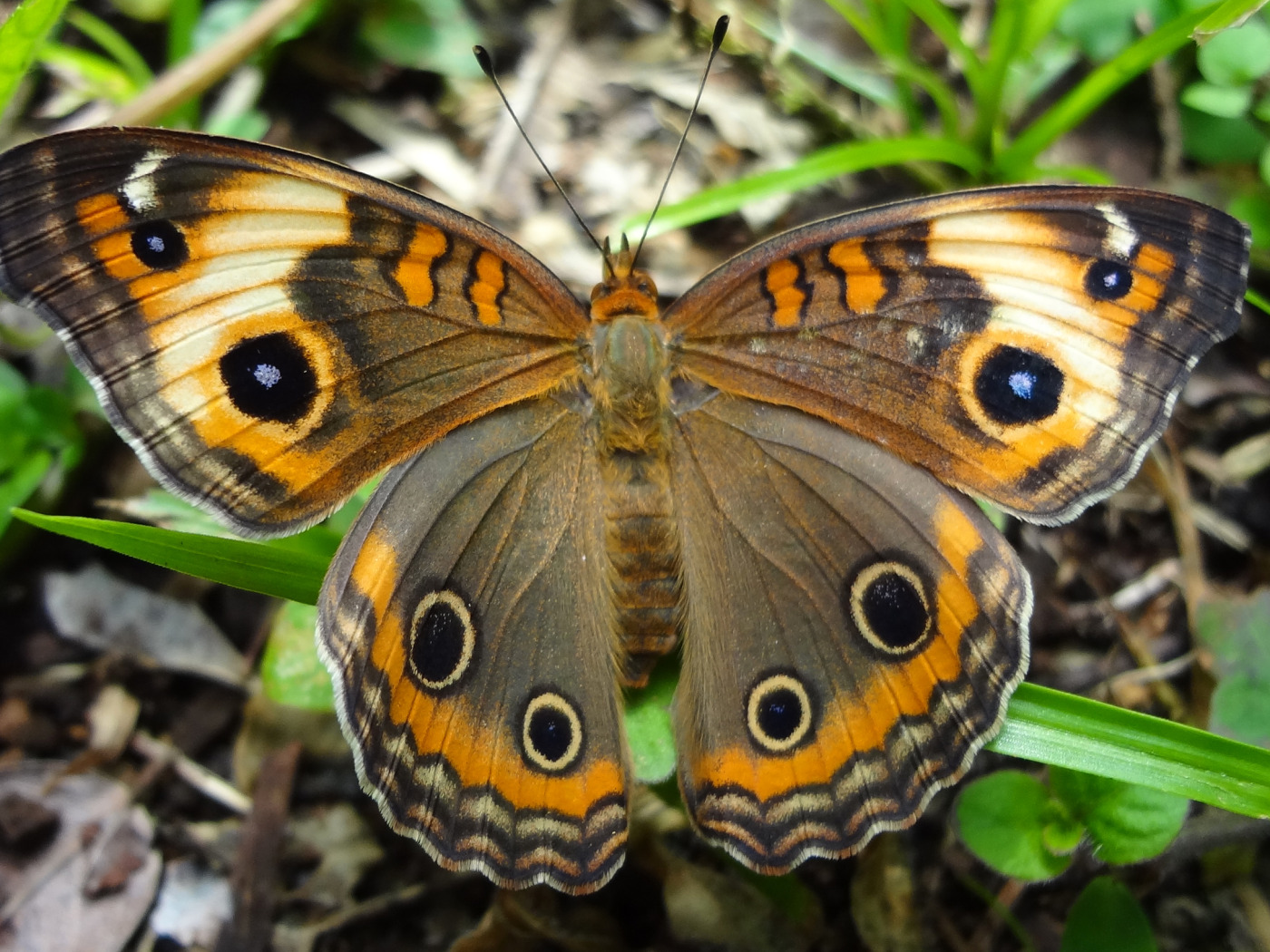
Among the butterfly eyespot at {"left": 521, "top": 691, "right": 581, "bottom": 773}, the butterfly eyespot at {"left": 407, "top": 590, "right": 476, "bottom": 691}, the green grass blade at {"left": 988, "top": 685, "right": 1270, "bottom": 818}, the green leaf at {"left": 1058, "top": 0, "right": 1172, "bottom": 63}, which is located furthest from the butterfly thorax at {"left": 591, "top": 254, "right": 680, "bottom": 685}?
the green leaf at {"left": 1058, "top": 0, "right": 1172, "bottom": 63}

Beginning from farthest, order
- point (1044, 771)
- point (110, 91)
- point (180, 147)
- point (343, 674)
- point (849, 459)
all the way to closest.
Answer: point (110, 91)
point (1044, 771)
point (849, 459)
point (343, 674)
point (180, 147)

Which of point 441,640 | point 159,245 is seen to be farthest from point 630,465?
point 159,245

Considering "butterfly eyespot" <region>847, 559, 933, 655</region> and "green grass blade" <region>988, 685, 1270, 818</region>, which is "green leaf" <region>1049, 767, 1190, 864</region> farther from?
"butterfly eyespot" <region>847, 559, 933, 655</region>

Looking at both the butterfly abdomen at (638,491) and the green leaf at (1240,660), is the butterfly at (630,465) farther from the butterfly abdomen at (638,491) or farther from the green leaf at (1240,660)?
the green leaf at (1240,660)

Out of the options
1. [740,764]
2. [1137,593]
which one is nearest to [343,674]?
[740,764]

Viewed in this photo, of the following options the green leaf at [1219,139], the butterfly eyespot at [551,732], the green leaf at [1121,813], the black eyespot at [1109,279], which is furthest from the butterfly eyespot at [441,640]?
the green leaf at [1219,139]

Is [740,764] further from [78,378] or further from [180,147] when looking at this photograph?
[78,378]
